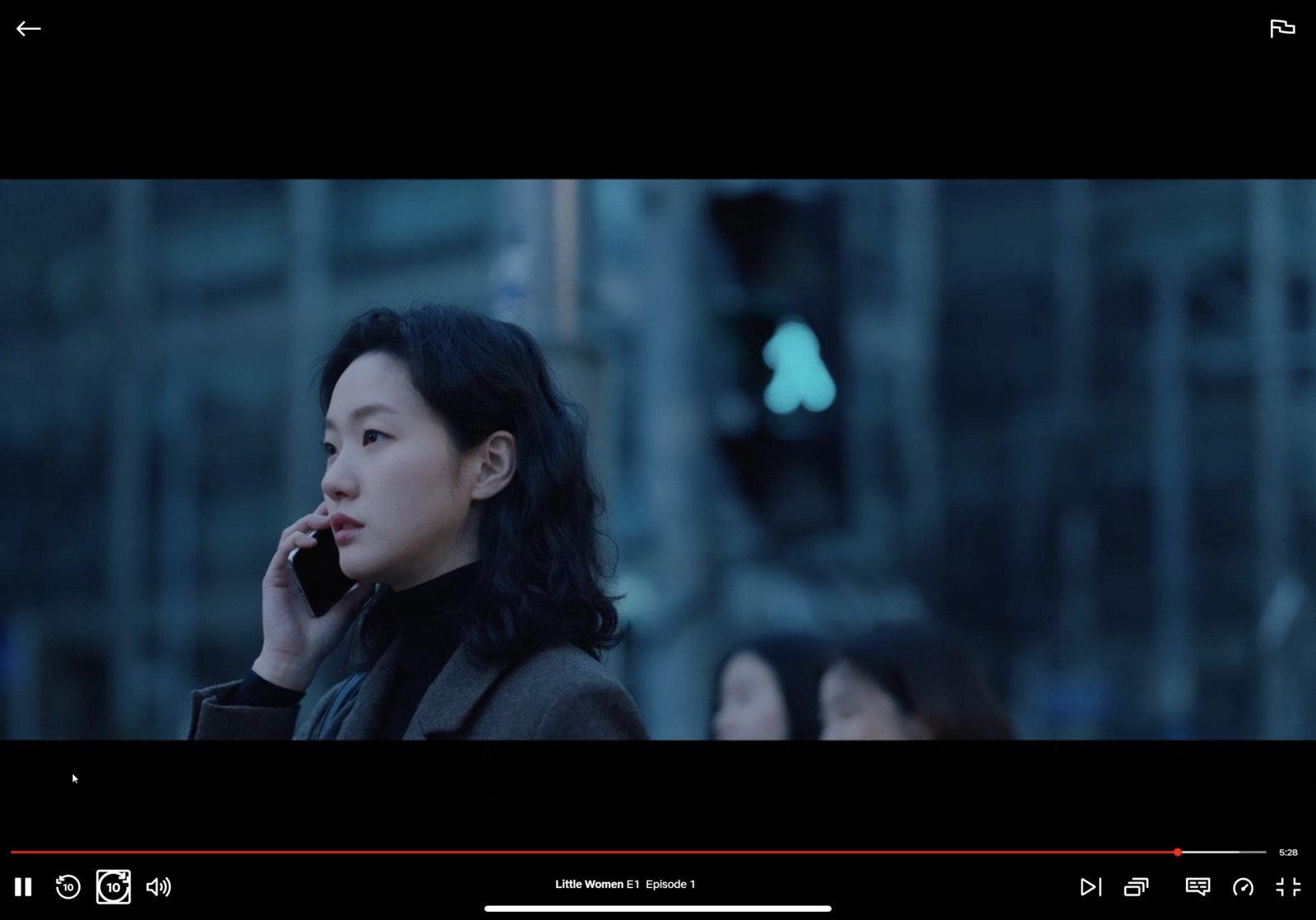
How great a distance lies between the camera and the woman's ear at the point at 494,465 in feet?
6.88

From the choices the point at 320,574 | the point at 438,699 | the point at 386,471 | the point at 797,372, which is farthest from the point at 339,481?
the point at 797,372

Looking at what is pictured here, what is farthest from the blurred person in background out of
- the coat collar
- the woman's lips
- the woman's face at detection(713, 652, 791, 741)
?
the woman's lips

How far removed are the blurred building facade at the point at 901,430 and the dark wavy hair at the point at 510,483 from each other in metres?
13.1

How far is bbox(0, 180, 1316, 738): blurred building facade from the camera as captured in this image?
64.0 feet

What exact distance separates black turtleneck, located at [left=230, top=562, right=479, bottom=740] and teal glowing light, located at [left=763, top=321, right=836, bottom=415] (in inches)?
79.5

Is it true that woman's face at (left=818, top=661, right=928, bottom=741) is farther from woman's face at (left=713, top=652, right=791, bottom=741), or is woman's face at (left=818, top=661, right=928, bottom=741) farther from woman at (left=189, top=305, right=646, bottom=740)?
woman at (left=189, top=305, right=646, bottom=740)
